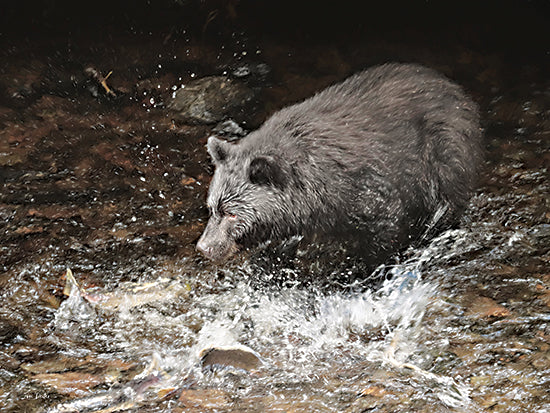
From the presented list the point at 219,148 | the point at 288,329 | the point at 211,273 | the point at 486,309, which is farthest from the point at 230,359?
the point at 486,309

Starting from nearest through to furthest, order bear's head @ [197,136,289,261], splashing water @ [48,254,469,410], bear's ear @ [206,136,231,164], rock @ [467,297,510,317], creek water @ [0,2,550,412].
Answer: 1. creek water @ [0,2,550,412]
2. splashing water @ [48,254,469,410]
3. rock @ [467,297,510,317]
4. bear's head @ [197,136,289,261]
5. bear's ear @ [206,136,231,164]

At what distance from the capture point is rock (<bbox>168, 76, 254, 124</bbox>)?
22.3 feet

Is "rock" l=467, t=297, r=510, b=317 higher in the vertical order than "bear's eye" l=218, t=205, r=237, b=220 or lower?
lower

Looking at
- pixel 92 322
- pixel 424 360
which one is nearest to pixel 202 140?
pixel 92 322

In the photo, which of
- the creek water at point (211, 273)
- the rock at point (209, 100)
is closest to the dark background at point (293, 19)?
the creek water at point (211, 273)

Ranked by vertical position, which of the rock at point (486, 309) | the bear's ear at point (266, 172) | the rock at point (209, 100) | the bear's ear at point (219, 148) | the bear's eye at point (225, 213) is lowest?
the rock at point (486, 309)

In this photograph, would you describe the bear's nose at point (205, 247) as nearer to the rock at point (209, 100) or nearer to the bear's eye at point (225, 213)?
the bear's eye at point (225, 213)

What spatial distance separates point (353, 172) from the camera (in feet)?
14.9

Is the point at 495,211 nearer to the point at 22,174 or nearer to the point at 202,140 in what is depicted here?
the point at 202,140

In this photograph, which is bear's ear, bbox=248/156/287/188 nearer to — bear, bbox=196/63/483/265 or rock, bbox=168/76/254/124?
bear, bbox=196/63/483/265

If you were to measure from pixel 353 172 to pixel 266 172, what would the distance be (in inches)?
29.5

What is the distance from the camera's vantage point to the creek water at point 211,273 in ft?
11.9

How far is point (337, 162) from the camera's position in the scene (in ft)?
14.9

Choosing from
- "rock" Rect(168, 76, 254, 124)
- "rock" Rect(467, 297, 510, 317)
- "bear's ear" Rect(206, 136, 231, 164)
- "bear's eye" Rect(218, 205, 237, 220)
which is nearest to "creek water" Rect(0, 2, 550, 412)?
"rock" Rect(467, 297, 510, 317)
